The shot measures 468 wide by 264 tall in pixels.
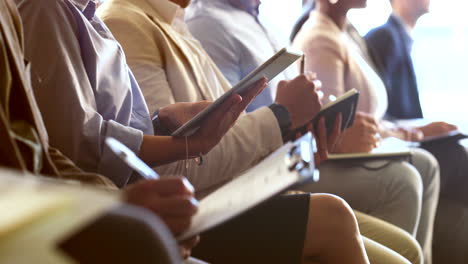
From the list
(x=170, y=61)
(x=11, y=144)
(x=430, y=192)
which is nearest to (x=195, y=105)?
(x=170, y=61)

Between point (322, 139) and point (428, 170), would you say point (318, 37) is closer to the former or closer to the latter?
point (428, 170)

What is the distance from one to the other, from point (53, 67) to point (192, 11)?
972mm

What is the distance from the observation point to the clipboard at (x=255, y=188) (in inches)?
27.8

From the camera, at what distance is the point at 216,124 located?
48.7 inches

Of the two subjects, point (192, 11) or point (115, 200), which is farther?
point (192, 11)

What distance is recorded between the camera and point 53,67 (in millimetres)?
1078

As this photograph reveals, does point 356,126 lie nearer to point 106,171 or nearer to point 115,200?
point 106,171

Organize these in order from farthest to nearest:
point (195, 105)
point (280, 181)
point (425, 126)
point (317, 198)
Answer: point (425, 126)
point (195, 105)
point (317, 198)
point (280, 181)

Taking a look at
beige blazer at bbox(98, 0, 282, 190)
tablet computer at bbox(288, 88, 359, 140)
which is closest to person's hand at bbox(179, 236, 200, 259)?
→ beige blazer at bbox(98, 0, 282, 190)

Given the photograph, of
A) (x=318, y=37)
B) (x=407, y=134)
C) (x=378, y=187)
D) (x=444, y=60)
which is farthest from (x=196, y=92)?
(x=444, y=60)

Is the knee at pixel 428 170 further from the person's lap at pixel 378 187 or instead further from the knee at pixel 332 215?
the knee at pixel 332 215

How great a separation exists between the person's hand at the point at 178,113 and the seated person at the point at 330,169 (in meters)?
0.59

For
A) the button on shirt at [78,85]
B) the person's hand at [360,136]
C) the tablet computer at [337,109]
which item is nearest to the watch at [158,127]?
the button on shirt at [78,85]

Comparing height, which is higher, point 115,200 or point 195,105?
point 115,200
